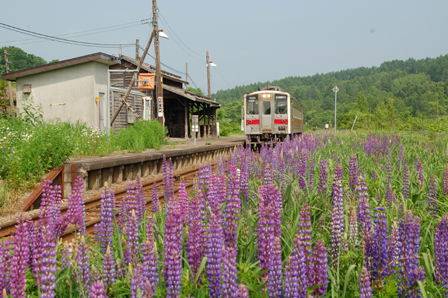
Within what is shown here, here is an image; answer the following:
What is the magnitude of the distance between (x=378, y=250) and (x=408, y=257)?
Answer: 7.3 inches

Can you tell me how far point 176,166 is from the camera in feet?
47.4

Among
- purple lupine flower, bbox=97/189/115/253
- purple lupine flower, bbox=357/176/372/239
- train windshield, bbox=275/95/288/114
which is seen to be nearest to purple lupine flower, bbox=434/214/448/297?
purple lupine flower, bbox=357/176/372/239

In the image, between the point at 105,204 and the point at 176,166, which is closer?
the point at 105,204

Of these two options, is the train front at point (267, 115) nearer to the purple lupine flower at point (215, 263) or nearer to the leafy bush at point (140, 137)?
the leafy bush at point (140, 137)

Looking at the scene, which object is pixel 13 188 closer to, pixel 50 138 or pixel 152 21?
pixel 50 138

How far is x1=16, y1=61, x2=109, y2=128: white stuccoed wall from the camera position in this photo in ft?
59.3

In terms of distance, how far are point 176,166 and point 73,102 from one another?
756 centimetres

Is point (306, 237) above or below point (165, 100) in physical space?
below

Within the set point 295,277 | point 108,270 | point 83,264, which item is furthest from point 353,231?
point 83,264

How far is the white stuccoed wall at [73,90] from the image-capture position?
18078 millimetres

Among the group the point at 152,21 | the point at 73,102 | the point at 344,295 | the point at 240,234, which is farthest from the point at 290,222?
the point at 152,21

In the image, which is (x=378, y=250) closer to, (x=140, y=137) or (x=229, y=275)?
(x=229, y=275)

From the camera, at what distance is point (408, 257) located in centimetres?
196

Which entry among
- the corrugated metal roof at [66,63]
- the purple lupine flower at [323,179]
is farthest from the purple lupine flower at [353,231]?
the corrugated metal roof at [66,63]
